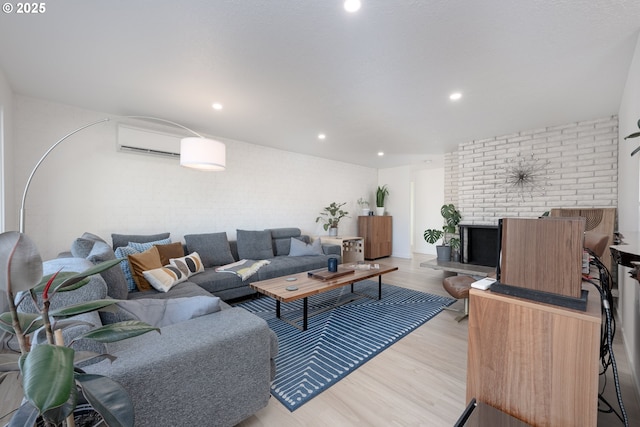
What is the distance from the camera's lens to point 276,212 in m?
4.84

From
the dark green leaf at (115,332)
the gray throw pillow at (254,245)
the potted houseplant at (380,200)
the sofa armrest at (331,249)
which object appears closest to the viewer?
the dark green leaf at (115,332)

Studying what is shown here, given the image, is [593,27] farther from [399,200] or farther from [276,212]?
[399,200]

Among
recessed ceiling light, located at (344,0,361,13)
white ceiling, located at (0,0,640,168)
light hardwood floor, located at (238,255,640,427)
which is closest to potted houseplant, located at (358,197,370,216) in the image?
white ceiling, located at (0,0,640,168)

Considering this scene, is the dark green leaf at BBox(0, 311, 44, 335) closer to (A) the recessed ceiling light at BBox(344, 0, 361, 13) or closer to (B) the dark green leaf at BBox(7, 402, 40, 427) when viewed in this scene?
(B) the dark green leaf at BBox(7, 402, 40, 427)

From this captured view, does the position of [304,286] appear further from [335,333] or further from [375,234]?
[375,234]

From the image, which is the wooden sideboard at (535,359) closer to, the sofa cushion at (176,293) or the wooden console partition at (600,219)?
the sofa cushion at (176,293)

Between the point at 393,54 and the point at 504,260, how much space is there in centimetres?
169

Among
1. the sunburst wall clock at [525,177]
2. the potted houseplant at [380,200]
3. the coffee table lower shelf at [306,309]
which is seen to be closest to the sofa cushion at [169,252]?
the coffee table lower shelf at [306,309]

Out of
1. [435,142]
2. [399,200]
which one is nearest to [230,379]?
[435,142]

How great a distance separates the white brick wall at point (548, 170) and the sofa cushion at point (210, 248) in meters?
4.03

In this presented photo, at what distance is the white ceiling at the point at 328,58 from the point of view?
1.51 meters

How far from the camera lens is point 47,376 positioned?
0.47m

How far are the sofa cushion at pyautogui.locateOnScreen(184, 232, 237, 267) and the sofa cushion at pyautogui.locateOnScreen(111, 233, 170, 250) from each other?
323 mm

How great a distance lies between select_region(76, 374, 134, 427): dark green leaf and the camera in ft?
1.88
